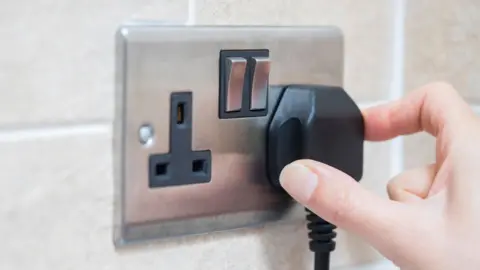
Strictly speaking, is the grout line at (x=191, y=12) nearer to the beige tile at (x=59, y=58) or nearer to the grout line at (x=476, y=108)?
the beige tile at (x=59, y=58)

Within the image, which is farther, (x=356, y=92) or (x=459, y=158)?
(x=356, y=92)

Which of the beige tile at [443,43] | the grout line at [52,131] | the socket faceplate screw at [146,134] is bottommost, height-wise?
the socket faceplate screw at [146,134]

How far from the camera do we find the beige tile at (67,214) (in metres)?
0.38

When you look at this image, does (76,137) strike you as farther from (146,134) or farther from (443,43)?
(443,43)

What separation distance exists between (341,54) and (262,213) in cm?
11

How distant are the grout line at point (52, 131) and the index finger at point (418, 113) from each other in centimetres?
17

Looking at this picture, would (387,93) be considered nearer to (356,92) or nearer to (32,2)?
(356,92)

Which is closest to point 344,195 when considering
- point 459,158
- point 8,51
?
point 459,158

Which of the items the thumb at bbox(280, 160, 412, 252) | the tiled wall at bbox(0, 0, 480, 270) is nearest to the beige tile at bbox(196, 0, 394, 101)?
the tiled wall at bbox(0, 0, 480, 270)

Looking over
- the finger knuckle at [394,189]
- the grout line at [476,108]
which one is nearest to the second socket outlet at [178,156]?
the finger knuckle at [394,189]

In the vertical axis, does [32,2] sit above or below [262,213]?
above

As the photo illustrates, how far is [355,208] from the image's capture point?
38 centimetres

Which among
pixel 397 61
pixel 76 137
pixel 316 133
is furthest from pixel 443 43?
pixel 76 137

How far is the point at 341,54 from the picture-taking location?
18.8 inches
